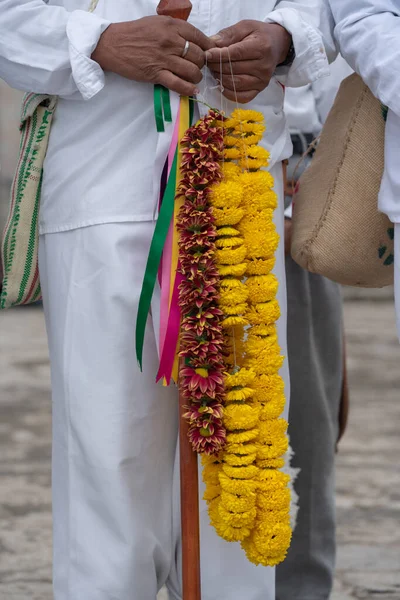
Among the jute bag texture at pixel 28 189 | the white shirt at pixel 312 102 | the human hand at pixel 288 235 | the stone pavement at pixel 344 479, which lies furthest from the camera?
the stone pavement at pixel 344 479

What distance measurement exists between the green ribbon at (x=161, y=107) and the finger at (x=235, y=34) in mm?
155

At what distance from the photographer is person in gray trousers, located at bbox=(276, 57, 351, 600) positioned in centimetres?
314

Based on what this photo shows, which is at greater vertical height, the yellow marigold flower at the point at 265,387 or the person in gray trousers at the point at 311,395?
the yellow marigold flower at the point at 265,387

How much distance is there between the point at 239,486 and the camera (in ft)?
6.98

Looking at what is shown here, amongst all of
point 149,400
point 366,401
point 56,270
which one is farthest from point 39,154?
point 366,401

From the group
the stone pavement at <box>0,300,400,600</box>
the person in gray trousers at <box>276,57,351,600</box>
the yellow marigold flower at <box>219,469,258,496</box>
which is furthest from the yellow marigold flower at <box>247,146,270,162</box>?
the stone pavement at <box>0,300,400,600</box>

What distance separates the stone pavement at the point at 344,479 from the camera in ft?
11.9

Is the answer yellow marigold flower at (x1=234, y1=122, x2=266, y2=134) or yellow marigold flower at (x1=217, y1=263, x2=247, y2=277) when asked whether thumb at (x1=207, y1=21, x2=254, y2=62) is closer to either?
yellow marigold flower at (x1=234, y1=122, x2=266, y2=134)

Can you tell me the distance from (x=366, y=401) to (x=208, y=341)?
16.2ft

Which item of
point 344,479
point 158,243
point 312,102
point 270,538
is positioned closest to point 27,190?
point 158,243

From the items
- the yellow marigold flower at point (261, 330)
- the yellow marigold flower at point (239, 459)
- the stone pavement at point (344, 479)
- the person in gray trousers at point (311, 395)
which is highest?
the yellow marigold flower at point (261, 330)

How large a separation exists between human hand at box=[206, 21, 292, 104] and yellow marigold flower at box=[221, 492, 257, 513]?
840 millimetres

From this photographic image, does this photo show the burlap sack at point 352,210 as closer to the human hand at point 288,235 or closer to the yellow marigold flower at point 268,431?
the human hand at point 288,235

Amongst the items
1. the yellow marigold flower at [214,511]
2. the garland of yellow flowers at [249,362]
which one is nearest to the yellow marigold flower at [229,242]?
the garland of yellow flowers at [249,362]
